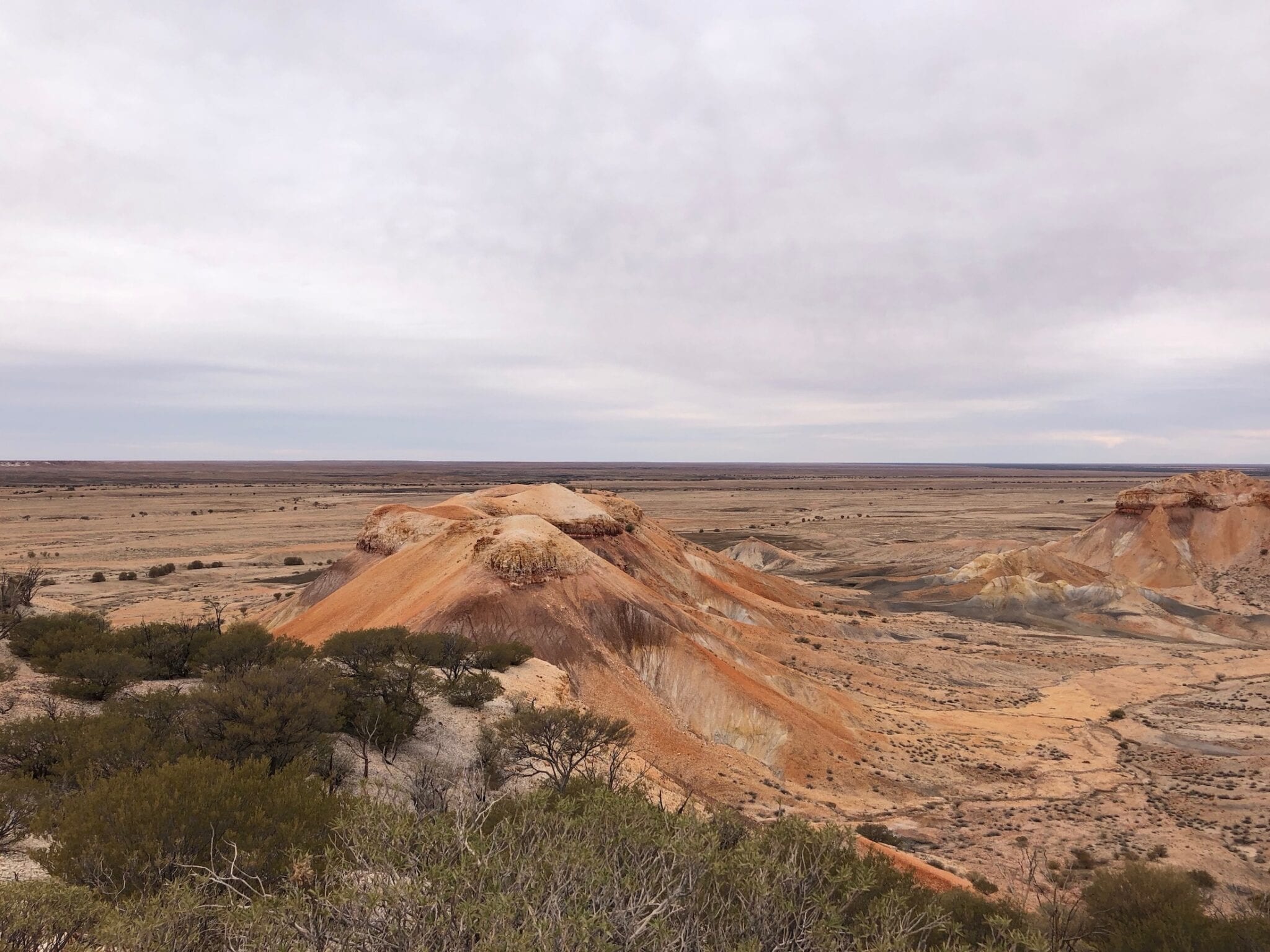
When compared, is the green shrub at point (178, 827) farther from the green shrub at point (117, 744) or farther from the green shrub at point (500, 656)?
the green shrub at point (500, 656)

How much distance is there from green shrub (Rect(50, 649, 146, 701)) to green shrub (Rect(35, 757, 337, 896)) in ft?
24.4

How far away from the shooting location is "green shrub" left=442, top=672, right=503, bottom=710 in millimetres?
18484

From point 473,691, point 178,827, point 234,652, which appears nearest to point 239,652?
point 234,652

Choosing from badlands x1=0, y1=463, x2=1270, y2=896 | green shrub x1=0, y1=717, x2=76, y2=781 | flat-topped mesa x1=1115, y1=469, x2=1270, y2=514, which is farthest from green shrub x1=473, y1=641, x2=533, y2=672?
flat-topped mesa x1=1115, y1=469, x2=1270, y2=514

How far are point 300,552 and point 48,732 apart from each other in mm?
64352

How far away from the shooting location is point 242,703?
1233 centimetres

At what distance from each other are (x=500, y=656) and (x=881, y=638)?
115ft

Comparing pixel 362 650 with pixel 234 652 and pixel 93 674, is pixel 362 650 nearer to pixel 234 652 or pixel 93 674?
pixel 234 652

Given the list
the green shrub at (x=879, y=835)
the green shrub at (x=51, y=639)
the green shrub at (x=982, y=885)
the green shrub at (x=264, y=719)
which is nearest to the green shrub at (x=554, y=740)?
the green shrub at (x=264, y=719)

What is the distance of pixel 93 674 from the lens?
1502cm

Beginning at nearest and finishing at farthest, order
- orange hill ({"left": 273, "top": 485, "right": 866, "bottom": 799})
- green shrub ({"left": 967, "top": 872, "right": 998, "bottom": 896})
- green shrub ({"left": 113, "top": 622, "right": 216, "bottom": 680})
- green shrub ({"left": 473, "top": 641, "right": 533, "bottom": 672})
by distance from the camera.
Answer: green shrub ({"left": 967, "top": 872, "right": 998, "bottom": 896})
green shrub ({"left": 113, "top": 622, "right": 216, "bottom": 680})
green shrub ({"left": 473, "top": 641, "right": 533, "bottom": 672})
orange hill ({"left": 273, "top": 485, "right": 866, "bottom": 799})

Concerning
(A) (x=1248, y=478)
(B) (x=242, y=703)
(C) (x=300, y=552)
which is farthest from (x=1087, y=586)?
(C) (x=300, y=552)

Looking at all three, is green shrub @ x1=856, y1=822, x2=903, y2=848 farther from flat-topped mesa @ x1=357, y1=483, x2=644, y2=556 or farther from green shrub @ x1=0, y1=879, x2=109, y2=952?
flat-topped mesa @ x1=357, y1=483, x2=644, y2=556

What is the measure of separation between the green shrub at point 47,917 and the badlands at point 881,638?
15480 mm
